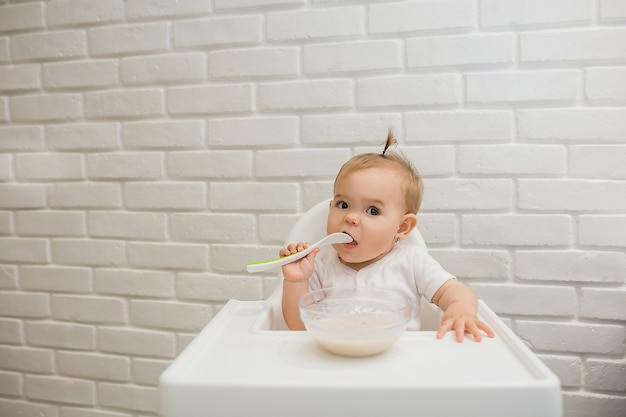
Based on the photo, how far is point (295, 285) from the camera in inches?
37.1

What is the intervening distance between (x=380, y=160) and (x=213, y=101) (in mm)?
655

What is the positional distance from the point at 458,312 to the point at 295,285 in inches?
12.6

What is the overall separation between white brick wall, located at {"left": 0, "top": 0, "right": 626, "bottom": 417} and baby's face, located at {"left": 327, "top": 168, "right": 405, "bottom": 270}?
1.17 feet

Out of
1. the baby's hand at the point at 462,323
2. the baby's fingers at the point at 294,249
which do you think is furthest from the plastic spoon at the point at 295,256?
the baby's hand at the point at 462,323

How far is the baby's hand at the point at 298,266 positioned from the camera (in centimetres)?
92

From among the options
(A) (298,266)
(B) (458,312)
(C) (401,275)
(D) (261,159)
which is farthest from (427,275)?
(D) (261,159)

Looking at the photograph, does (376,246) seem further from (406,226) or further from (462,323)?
(462,323)

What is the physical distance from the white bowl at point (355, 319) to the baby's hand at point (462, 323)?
0.08 metres

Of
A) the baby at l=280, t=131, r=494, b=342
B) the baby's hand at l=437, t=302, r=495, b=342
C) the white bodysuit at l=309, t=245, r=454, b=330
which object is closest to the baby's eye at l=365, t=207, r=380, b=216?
the baby at l=280, t=131, r=494, b=342

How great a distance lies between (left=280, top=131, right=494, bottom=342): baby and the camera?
946 mm

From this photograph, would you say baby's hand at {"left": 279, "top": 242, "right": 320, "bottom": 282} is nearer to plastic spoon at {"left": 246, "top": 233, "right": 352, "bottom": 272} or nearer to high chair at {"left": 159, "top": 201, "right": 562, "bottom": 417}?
plastic spoon at {"left": 246, "top": 233, "right": 352, "bottom": 272}

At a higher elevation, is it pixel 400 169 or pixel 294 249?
pixel 400 169

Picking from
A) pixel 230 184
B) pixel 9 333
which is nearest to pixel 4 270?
pixel 9 333

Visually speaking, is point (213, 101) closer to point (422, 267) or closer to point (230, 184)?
point (230, 184)
